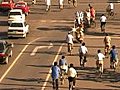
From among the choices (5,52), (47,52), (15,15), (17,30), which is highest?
(15,15)

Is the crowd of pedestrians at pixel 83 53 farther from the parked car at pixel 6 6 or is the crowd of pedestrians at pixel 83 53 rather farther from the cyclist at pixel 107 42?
the parked car at pixel 6 6

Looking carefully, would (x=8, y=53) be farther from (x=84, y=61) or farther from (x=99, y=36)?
(x=99, y=36)

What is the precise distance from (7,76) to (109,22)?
893 inches

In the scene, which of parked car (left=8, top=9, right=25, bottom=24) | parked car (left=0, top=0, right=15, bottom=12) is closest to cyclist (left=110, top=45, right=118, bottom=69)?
parked car (left=8, top=9, right=25, bottom=24)

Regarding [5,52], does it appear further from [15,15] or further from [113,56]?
[15,15]

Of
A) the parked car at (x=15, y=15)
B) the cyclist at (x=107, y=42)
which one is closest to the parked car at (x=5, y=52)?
the cyclist at (x=107, y=42)

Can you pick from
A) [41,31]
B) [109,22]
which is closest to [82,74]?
[41,31]

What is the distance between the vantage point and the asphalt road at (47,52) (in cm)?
3170

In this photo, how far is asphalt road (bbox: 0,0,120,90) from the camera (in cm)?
3170

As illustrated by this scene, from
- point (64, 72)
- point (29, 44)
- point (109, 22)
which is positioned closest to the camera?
point (64, 72)

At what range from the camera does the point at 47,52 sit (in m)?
40.3

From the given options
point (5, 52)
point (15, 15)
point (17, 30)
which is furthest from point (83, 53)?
point (15, 15)

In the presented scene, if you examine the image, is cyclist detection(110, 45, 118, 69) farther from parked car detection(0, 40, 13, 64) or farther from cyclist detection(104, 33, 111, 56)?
parked car detection(0, 40, 13, 64)

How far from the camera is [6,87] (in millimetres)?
→ 30969
